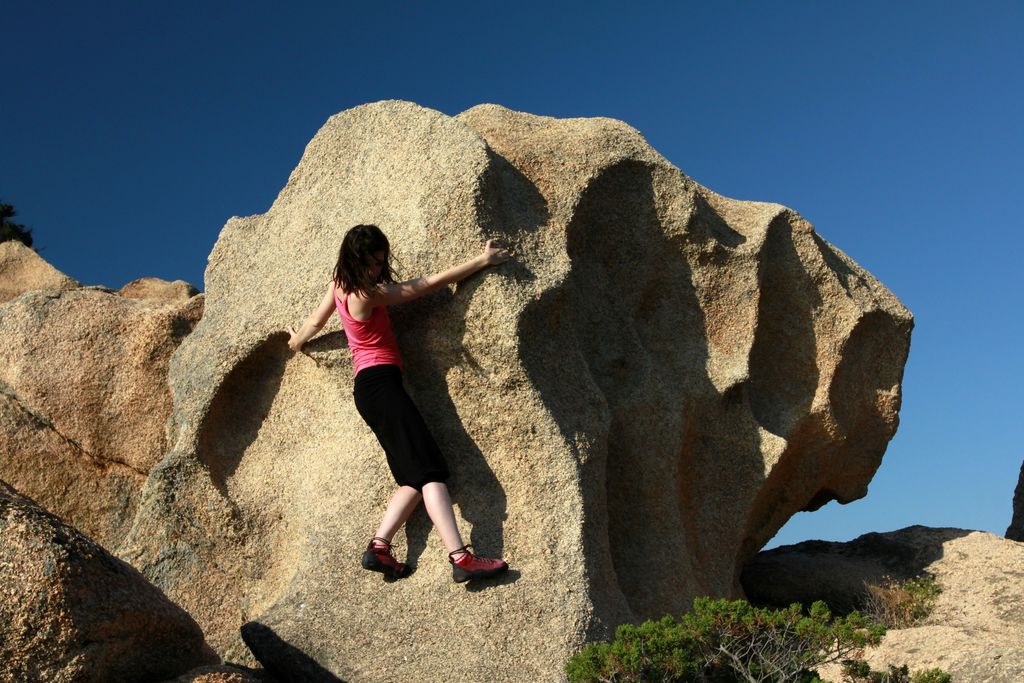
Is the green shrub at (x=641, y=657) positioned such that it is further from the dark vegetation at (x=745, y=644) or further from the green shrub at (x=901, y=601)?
the green shrub at (x=901, y=601)

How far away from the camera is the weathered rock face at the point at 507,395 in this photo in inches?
267

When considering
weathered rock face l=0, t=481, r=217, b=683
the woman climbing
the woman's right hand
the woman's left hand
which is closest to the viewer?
weathered rock face l=0, t=481, r=217, b=683

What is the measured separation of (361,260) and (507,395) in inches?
48.4

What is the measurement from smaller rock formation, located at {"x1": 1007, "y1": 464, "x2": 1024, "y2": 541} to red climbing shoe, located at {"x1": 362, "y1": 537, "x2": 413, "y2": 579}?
9.92m

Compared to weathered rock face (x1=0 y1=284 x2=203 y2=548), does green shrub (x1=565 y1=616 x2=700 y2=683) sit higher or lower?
lower

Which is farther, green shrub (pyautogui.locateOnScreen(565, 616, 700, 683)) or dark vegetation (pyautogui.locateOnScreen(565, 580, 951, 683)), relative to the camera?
dark vegetation (pyautogui.locateOnScreen(565, 580, 951, 683))

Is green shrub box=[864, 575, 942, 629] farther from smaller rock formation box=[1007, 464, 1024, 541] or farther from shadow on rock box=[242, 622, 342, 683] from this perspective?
shadow on rock box=[242, 622, 342, 683]

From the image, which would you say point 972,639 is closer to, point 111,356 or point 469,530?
point 469,530

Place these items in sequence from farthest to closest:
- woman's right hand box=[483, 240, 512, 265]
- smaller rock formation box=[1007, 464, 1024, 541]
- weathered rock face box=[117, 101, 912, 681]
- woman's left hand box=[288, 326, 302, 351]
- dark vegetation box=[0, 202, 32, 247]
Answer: dark vegetation box=[0, 202, 32, 247] → smaller rock formation box=[1007, 464, 1024, 541] → woman's left hand box=[288, 326, 302, 351] → woman's right hand box=[483, 240, 512, 265] → weathered rock face box=[117, 101, 912, 681]

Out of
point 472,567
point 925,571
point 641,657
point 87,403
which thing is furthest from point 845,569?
point 87,403

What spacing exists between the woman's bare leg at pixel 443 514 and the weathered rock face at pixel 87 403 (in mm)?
3810

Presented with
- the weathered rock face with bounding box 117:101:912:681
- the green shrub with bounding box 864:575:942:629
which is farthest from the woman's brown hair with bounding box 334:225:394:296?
the green shrub with bounding box 864:575:942:629

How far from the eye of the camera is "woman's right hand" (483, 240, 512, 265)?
7023mm

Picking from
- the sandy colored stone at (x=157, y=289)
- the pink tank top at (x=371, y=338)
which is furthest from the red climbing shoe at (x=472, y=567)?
the sandy colored stone at (x=157, y=289)
